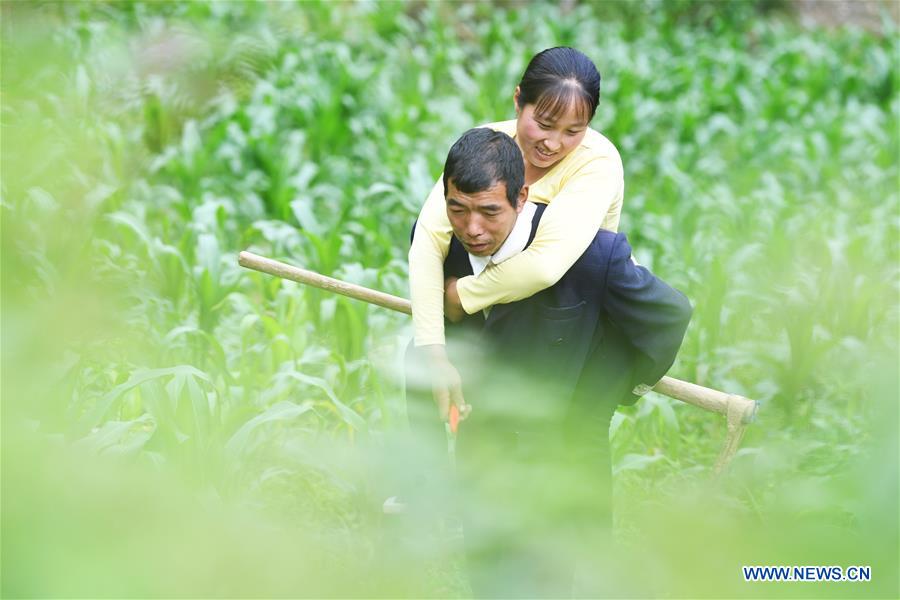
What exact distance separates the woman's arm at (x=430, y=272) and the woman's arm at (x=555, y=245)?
0.17 feet

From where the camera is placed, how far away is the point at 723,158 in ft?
19.2

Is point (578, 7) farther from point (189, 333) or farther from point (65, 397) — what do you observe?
point (65, 397)

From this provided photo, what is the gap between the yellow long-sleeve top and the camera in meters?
1.84

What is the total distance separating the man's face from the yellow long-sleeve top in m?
0.05

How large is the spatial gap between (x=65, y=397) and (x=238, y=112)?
308cm

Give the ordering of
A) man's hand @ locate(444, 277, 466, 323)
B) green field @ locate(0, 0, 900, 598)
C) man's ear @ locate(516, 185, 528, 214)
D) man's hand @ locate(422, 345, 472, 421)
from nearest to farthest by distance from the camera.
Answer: green field @ locate(0, 0, 900, 598) < man's hand @ locate(422, 345, 472, 421) < man's ear @ locate(516, 185, 528, 214) < man's hand @ locate(444, 277, 466, 323)

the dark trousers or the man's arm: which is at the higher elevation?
the dark trousers

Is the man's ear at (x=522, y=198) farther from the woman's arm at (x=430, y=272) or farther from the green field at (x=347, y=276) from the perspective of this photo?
the green field at (x=347, y=276)


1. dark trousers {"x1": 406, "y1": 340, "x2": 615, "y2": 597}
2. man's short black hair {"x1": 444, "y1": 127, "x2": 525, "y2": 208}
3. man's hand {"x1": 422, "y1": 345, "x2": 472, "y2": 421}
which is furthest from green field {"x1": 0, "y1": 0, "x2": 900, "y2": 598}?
man's short black hair {"x1": 444, "y1": 127, "x2": 525, "y2": 208}

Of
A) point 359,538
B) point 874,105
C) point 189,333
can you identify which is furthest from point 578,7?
point 359,538

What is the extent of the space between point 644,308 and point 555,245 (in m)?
0.25

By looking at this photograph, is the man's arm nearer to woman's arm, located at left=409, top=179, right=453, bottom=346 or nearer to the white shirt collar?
the white shirt collar

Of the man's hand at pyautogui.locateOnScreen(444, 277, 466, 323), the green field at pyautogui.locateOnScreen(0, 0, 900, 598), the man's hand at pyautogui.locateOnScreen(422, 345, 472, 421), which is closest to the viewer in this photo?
the green field at pyautogui.locateOnScreen(0, 0, 900, 598)

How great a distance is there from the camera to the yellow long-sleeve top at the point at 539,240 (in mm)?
1841
